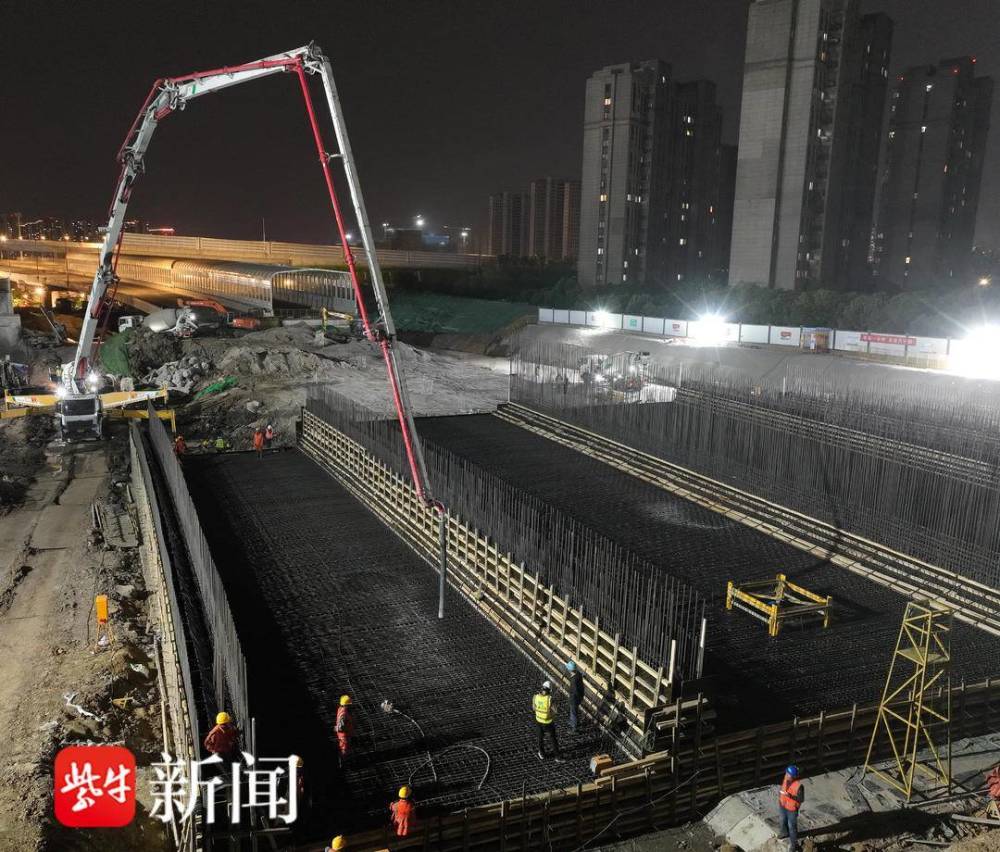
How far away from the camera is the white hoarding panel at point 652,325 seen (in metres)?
47.0

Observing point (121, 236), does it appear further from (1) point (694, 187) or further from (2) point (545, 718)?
(1) point (694, 187)

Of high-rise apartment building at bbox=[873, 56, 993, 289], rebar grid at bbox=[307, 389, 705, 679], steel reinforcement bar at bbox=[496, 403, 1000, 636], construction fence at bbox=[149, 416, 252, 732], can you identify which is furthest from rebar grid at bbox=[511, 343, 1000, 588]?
high-rise apartment building at bbox=[873, 56, 993, 289]

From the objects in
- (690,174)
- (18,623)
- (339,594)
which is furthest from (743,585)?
(690,174)

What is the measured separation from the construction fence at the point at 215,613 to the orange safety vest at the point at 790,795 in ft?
19.4

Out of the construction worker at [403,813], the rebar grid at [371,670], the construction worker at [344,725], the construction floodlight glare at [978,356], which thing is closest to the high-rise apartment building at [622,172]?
the construction floodlight glare at [978,356]

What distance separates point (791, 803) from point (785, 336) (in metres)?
35.3

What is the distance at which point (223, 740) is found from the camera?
858 centimetres

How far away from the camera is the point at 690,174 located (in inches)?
3775

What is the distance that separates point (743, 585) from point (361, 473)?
10365mm

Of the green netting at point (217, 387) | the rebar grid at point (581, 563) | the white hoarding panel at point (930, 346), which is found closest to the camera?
the rebar grid at point (581, 563)

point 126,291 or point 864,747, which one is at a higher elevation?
point 126,291

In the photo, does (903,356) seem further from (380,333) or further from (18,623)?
(18,623)

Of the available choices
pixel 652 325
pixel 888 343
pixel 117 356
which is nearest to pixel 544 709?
pixel 888 343

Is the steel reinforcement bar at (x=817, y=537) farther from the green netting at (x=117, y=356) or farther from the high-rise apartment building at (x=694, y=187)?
the high-rise apartment building at (x=694, y=187)
